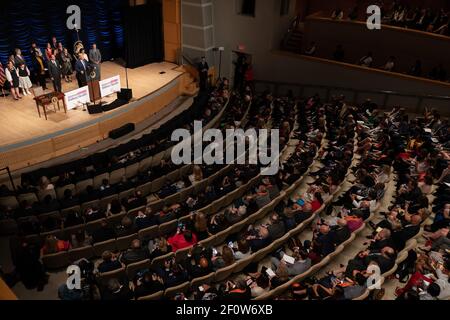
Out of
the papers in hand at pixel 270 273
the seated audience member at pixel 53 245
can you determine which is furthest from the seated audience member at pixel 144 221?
the papers in hand at pixel 270 273

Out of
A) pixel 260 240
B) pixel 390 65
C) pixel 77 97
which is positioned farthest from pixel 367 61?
pixel 77 97

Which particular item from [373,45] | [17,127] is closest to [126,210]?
[17,127]

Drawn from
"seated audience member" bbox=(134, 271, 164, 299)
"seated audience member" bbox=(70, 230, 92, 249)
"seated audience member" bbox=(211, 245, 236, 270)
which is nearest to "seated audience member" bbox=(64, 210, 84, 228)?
"seated audience member" bbox=(70, 230, 92, 249)

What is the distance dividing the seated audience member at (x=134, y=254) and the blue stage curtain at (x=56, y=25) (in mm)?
7958

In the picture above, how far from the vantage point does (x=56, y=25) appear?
40.6 ft

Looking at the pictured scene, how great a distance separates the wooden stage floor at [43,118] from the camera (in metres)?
9.51

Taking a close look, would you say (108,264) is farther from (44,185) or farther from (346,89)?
(346,89)

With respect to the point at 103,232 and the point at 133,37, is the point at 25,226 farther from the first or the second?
the point at 133,37

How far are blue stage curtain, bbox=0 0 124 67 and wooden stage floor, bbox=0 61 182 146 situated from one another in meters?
1.20

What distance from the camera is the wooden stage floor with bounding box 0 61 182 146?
9508mm

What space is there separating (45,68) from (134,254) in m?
7.80

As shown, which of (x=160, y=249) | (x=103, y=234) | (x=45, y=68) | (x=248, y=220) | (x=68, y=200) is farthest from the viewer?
(x=45, y=68)

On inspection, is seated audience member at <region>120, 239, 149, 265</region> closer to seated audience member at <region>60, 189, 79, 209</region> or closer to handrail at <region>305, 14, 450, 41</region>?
seated audience member at <region>60, 189, 79, 209</region>

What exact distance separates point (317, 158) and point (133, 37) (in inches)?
303
